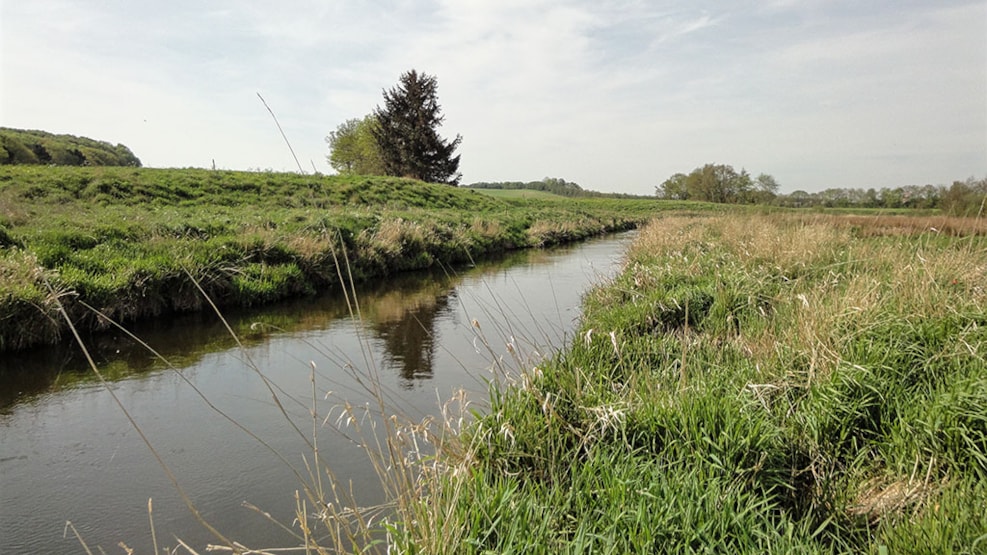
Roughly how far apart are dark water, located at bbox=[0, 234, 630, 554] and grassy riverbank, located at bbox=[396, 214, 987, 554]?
691 mm

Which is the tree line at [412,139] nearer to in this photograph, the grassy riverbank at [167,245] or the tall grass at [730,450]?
the grassy riverbank at [167,245]

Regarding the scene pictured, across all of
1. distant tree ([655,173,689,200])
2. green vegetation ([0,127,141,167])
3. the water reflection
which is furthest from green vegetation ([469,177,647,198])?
the water reflection

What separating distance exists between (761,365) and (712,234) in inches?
418

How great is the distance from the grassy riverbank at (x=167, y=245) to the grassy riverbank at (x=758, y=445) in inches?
56.8

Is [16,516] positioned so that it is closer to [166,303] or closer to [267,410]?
[267,410]

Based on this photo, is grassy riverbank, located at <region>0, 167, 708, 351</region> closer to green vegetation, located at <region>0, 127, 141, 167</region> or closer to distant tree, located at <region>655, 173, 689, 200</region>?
green vegetation, located at <region>0, 127, 141, 167</region>

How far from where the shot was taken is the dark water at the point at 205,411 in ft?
11.4

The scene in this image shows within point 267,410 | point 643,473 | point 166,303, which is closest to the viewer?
point 643,473

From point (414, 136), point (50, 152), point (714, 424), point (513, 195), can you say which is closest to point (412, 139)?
point (414, 136)

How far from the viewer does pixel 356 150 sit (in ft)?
191

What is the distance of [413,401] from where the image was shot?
5.36 metres

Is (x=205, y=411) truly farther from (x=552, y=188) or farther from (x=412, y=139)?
(x=552, y=188)

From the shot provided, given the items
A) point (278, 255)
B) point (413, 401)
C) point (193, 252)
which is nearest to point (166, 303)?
point (193, 252)

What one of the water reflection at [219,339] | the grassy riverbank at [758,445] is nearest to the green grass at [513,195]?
the water reflection at [219,339]
